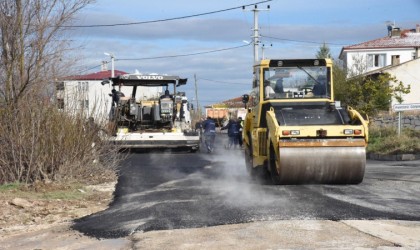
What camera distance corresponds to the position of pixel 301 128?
11.3 meters

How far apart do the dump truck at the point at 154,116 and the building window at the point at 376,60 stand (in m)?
40.1

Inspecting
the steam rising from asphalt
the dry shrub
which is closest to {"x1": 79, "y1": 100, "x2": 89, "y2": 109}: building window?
the dry shrub

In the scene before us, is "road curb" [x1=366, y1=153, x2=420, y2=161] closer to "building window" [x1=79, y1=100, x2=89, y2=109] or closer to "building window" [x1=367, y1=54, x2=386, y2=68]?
"building window" [x1=79, y1=100, x2=89, y2=109]

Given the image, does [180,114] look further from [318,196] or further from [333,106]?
[318,196]

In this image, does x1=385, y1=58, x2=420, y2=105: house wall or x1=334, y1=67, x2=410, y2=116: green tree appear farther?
x1=385, y1=58, x2=420, y2=105: house wall

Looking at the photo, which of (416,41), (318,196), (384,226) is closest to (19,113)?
→ (318,196)

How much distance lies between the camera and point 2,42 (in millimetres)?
14922

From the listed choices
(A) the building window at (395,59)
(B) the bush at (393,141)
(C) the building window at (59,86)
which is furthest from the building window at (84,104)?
(A) the building window at (395,59)

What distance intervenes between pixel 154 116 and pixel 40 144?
9902 mm

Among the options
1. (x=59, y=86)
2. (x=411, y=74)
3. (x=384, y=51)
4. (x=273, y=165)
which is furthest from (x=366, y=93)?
(x=384, y=51)

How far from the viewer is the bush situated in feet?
68.6

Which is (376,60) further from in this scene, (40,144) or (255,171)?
(40,144)

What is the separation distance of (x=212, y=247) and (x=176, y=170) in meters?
9.21

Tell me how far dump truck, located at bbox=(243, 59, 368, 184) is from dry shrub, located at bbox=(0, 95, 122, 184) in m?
3.79
